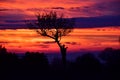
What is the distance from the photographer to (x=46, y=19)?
53.8 m

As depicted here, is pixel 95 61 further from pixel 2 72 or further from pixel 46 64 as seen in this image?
pixel 2 72

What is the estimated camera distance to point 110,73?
47438 millimetres

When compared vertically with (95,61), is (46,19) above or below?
above

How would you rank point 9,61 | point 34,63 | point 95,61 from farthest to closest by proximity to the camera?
point 95,61 → point 34,63 → point 9,61

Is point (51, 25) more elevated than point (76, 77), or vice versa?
point (51, 25)

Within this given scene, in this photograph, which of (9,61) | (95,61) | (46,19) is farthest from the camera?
(95,61)

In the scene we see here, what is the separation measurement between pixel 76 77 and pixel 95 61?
21.5 metres

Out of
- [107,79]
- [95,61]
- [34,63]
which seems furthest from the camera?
[95,61]

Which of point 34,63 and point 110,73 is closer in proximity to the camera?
point 110,73

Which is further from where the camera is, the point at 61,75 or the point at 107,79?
the point at 61,75

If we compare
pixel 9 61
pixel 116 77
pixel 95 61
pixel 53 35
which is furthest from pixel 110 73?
pixel 95 61

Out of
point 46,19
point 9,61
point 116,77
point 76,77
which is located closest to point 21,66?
point 9,61

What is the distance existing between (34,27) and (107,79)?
563 inches

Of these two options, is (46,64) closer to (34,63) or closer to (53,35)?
(34,63)
